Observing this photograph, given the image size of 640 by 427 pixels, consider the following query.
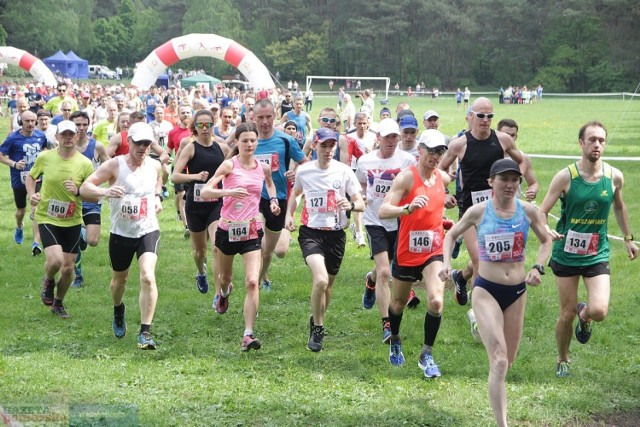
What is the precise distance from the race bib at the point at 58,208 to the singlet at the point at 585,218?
511cm

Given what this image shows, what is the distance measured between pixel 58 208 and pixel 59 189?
7.9 inches

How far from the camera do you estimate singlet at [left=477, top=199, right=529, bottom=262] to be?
664cm

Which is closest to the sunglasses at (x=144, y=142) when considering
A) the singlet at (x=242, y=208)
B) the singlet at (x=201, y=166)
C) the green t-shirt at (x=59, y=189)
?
the singlet at (x=242, y=208)

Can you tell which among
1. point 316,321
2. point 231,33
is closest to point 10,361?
point 316,321

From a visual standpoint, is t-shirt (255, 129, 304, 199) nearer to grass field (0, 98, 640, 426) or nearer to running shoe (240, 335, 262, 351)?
grass field (0, 98, 640, 426)

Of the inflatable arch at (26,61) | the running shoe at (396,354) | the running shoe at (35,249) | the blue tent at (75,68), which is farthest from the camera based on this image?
the blue tent at (75,68)

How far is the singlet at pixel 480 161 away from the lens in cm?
923

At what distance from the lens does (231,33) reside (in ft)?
351

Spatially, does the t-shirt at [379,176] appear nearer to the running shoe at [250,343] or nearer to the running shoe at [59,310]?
the running shoe at [250,343]

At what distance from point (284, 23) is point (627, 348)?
104m

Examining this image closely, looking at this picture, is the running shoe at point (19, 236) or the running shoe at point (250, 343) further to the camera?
Answer: the running shoe at point (19, 236)

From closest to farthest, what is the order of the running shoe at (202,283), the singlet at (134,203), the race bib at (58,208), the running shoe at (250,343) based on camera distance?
the running shoe at (250,343), the singlet at (134,203), the race bib at (58,208), the running shoe at (202,283)

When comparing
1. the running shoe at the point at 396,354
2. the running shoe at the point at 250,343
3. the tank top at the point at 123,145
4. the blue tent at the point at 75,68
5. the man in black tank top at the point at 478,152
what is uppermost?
the man in black tank top at the point at 478,152

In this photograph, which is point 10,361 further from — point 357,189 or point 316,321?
point 357,189
